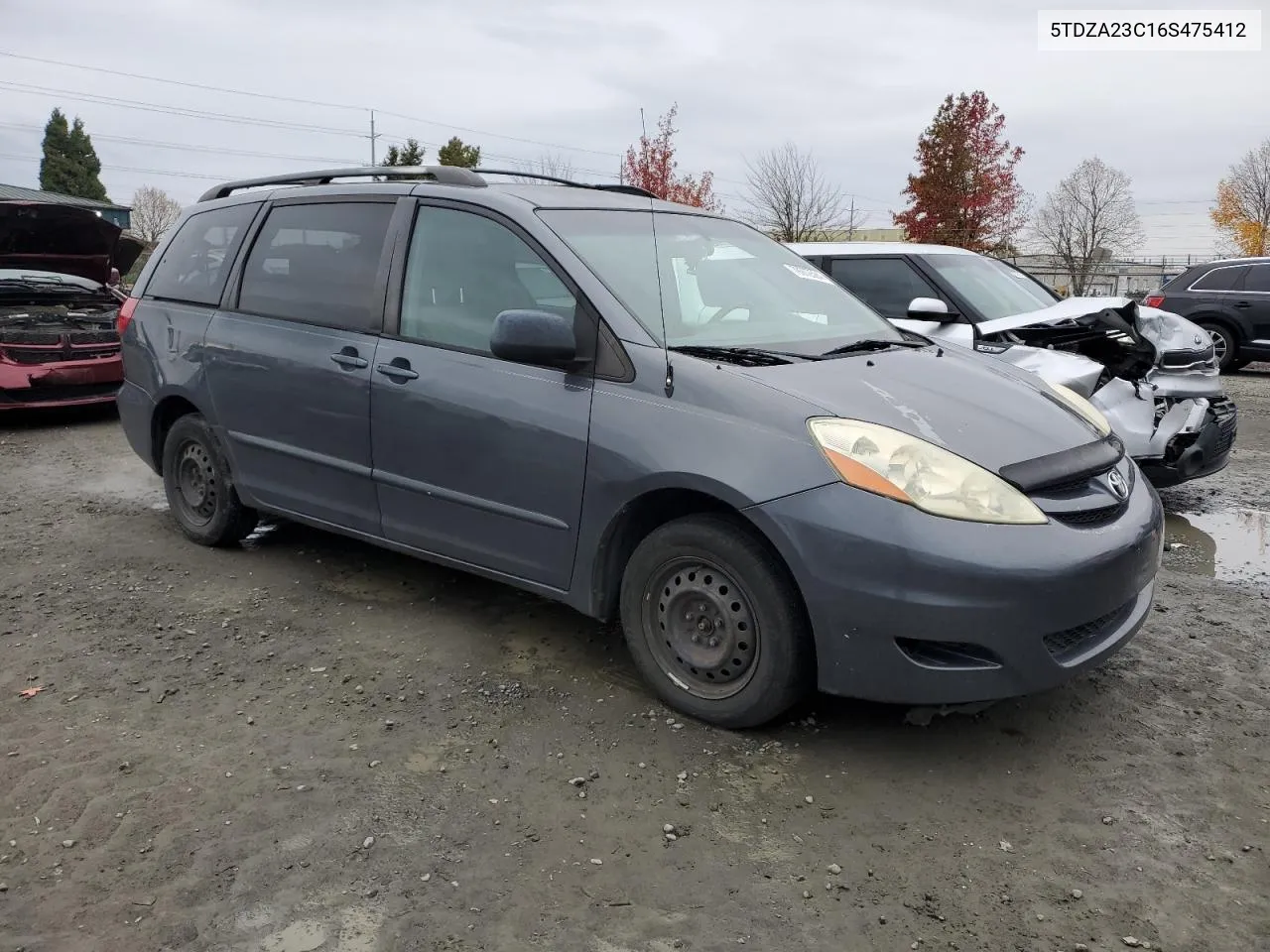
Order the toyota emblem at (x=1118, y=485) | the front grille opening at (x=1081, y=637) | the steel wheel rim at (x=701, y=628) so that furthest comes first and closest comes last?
the toyota emblem at (x=1118, y=485)
the steel wheel rim at (x=701, y=628)
the front grille opening at (x=1081, y=637)

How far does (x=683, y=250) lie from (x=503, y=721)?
1977mm

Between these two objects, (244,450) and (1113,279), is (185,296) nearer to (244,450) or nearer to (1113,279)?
(244,450)

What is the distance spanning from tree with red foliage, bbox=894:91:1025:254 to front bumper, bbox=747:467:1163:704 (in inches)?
1098

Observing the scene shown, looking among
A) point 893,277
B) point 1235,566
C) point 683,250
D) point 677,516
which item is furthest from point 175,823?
point 893,277

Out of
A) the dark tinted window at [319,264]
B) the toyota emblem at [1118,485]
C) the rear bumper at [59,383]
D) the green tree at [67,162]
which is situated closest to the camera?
the toyota emblem at [1118,485]

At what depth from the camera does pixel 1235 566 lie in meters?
5.20

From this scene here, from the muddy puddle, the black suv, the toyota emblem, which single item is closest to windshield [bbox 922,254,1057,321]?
the muddy puddle

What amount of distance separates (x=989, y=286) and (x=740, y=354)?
4.35 metres

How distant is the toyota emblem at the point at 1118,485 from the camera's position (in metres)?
3.34

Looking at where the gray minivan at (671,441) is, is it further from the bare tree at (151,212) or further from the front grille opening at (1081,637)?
the bare tree at (151,212)

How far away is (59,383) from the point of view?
8.93 meters

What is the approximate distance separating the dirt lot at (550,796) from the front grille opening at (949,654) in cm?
40

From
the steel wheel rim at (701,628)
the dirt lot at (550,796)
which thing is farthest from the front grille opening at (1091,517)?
the steel wheel rim at (701,628)

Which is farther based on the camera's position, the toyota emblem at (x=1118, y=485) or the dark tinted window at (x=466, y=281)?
the dark tinted window at (x=466, y=281)
